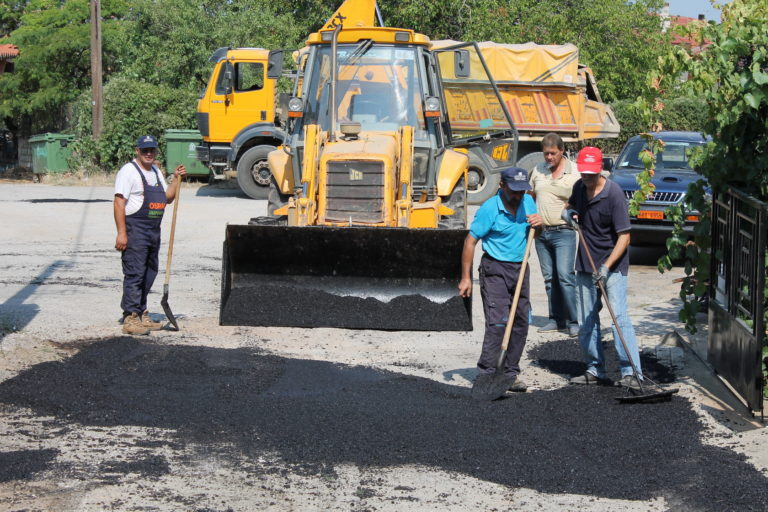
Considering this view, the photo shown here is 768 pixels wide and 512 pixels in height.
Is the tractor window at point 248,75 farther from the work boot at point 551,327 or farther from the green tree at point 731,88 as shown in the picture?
the green tree at point 731,88

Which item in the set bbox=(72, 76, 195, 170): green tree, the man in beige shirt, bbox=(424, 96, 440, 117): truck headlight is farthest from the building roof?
bbox=(72, 76, 195, 170): green tree

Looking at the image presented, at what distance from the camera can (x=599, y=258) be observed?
7.63m

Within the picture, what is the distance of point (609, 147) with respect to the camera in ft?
113

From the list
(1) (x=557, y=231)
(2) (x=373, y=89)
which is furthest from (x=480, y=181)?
(1) (x=557, y=231)

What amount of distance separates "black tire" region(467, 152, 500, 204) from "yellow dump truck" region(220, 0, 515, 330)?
10.7 m

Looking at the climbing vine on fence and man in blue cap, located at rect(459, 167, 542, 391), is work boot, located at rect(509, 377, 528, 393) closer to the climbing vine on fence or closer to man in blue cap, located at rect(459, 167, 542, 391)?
man in blue cap, located at rect(459, 167, 542, 391)

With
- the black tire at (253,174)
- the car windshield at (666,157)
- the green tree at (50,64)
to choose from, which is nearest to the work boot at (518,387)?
the car windshield at (666,157)

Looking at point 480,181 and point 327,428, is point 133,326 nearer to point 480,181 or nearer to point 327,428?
point 327,428

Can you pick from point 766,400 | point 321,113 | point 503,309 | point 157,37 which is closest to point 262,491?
point 503,309

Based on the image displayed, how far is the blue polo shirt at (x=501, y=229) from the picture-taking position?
24.6 feet

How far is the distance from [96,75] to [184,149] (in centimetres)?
529

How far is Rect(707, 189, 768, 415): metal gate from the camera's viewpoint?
6.74 metres

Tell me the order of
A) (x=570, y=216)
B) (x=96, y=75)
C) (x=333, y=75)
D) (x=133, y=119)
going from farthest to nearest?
1. (x=96, y=75)
2. (x=133, y=119)
3. (x=333, y=75)
4. (x=570, y=216)

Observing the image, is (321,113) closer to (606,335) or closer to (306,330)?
(306,330)
